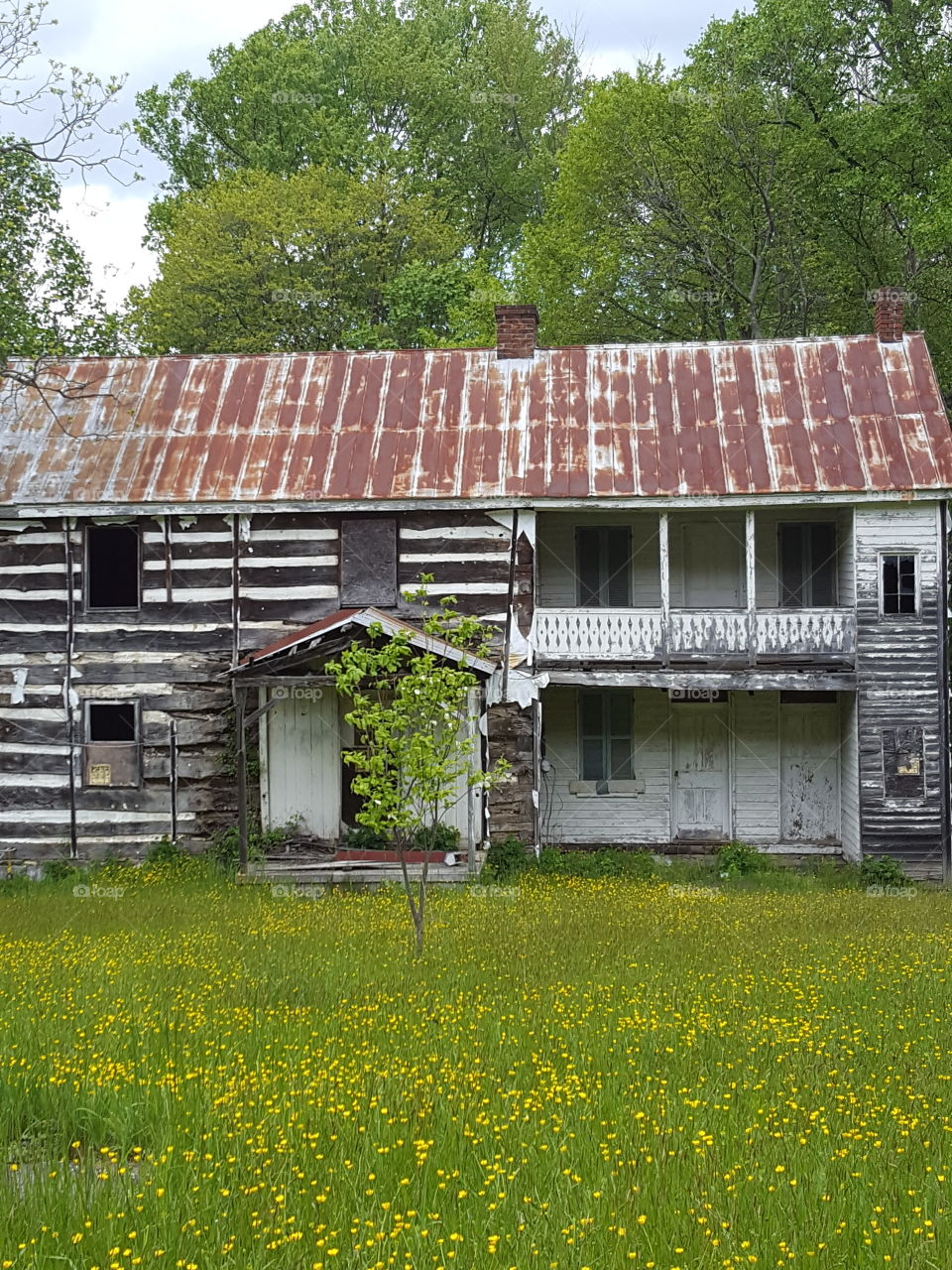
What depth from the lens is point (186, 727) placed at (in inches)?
764

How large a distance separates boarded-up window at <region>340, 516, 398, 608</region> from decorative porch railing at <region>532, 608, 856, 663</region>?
2.58 meters

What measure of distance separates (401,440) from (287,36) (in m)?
32.6

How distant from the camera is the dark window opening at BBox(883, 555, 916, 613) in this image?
62.0 feet

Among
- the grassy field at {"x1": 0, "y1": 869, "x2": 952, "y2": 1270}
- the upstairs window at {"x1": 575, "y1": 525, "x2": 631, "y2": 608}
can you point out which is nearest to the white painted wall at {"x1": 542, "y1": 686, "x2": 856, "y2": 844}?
the upstairs window at {"x1": 575, "y1": 525, "x2": 631, "y2": 608}

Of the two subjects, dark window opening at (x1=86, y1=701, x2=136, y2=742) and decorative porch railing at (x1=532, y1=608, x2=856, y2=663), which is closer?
decorative porch railing at (x1=532, y1=608, x2=856, y2=663)

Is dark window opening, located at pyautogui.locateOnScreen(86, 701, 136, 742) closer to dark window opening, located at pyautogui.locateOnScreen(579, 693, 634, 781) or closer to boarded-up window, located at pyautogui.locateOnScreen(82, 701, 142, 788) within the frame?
boarded-up window, located at pyautogui.locateOnScreen(82, 701, 142, 788)

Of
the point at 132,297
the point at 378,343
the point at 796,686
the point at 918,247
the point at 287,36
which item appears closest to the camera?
the point at 796,686

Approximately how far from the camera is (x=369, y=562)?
1942 cm

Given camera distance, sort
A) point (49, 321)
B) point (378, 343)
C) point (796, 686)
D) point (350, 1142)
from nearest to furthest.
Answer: point (350, 1142) → point (796, 686) → point (49, 321) → point (378, 343)

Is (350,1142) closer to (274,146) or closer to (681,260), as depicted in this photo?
(681,260)

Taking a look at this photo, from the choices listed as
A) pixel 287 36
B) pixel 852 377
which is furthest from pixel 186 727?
pixel 287 36

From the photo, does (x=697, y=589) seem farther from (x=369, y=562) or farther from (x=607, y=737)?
(x=369, y=562)

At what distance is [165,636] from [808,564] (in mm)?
11055
